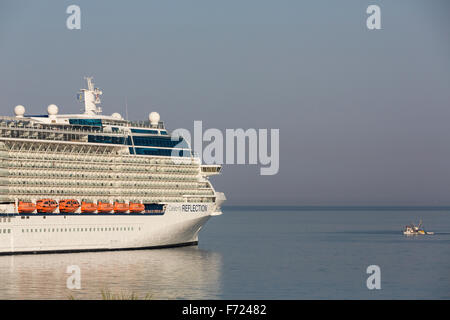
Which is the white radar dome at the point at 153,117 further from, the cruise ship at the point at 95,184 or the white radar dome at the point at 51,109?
the white radar dome at the point at 51,109

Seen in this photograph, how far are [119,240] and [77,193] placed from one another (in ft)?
20.7

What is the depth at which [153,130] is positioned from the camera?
284 ft

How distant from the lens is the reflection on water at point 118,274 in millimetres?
53062

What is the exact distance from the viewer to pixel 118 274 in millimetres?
62188

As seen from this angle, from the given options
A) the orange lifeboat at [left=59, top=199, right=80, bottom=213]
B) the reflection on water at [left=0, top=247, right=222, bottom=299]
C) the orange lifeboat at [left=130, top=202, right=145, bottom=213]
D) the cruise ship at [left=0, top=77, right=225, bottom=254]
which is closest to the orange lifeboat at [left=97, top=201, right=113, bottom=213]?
the cruise ship at [left=0, top=77, right=225, bottom=254]

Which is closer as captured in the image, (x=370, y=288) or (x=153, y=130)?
(x=370, y=288)

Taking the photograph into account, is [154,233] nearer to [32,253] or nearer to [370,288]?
[32,253]

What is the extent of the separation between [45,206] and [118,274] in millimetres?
16789

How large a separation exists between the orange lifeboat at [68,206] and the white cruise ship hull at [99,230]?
755 millimetres

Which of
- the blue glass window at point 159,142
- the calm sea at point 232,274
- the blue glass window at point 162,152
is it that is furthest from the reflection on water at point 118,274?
the blue glass window at point 159,142

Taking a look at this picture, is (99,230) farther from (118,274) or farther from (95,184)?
(118,274)

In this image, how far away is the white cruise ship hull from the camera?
7325 cm
